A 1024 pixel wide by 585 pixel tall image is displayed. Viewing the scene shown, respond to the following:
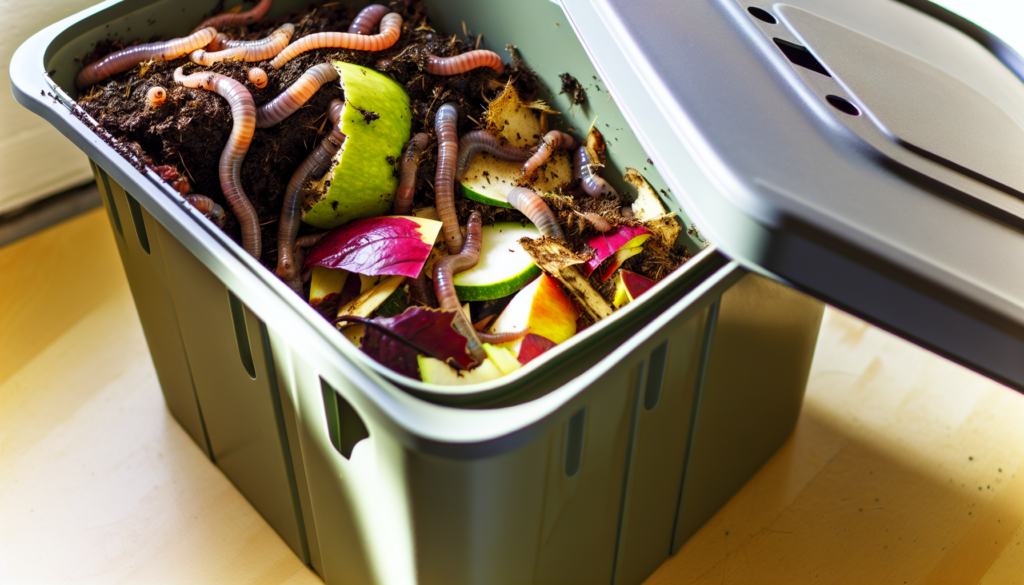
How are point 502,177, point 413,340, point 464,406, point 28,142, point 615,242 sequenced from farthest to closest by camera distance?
1. point 28,142
2. point 502,177
3. point 615,242
4. point 413,340
5. point 464,406

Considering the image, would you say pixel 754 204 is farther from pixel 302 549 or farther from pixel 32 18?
pixel 32 18

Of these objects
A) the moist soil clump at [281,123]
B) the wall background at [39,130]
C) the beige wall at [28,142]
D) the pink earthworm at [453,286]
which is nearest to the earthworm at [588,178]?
the moist soil clump at [281,123]

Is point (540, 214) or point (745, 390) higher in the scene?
point (540, 214)

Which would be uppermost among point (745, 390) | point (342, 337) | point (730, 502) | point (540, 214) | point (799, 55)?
point (799, 55)

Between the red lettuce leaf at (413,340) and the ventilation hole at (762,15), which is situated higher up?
the ventilation hole at (762,15)

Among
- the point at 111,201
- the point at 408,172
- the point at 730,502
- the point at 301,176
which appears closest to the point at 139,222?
the point at 111,201

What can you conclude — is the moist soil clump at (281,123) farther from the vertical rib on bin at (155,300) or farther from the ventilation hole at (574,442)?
the ventilation hole at (574,442)

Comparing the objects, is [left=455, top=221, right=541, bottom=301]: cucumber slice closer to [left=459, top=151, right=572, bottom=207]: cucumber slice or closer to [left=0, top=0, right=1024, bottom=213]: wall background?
[left=459, top=151, right=572, bottom=207]: cucumber slice

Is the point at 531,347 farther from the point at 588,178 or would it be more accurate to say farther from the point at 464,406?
the point at 588,178
